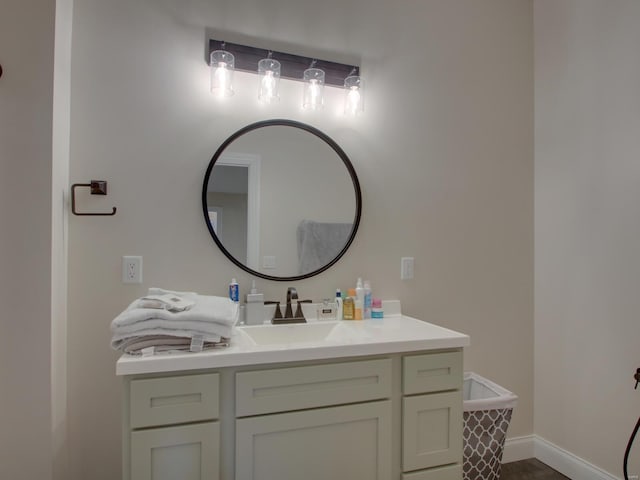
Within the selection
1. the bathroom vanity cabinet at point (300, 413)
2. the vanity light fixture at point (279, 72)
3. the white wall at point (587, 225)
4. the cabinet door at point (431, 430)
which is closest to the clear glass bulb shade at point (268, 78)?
the vanity light fixture at point (279, 72)

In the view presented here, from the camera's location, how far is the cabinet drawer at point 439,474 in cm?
139

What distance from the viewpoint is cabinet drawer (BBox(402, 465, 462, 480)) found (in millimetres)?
1389

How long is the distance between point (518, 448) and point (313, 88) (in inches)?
94.4

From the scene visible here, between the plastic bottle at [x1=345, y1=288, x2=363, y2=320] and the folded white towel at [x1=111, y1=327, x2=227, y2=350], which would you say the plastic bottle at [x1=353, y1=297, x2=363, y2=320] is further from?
the folded white towel at [x1=111, y1=327, x2=227, y2=350]

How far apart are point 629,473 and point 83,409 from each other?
2.50m

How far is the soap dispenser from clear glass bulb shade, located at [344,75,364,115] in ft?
3.46

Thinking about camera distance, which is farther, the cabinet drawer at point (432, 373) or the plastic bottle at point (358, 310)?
the plastic bottle at point (358, 310)

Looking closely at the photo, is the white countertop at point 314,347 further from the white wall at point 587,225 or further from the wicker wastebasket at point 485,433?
the white wall at point 587,225

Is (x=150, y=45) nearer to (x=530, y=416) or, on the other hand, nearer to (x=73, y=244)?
(x=73, y=244)

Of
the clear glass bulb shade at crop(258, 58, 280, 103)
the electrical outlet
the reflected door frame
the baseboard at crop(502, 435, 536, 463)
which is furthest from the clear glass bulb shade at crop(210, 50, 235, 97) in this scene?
the baseboard at crop(502, 435, 536, 463)

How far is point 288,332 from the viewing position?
5.44 ft

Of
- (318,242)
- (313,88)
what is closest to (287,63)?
(313,88)

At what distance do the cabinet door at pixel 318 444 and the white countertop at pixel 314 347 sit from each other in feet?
0.67

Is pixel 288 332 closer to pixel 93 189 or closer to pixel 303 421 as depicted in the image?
pixel 303 421
